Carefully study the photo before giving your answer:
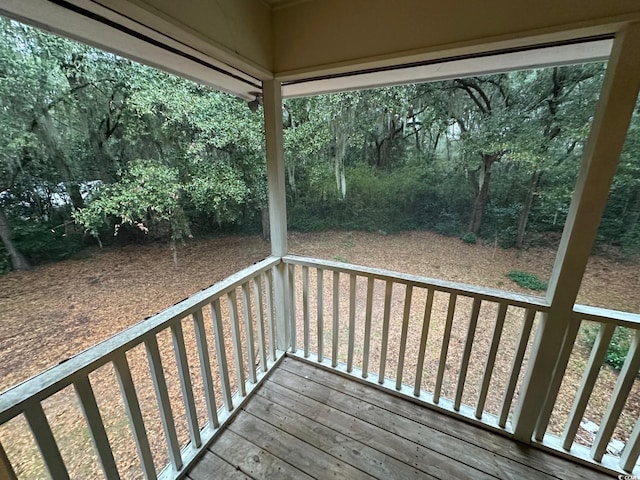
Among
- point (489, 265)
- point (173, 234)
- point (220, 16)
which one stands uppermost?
point (220, 16)

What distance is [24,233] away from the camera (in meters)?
0.84

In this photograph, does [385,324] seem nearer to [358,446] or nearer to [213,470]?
[358,446]

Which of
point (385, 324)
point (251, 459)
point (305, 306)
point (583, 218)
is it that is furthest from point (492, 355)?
point (251, 459)

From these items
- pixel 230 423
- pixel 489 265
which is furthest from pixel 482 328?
pixel 230 423

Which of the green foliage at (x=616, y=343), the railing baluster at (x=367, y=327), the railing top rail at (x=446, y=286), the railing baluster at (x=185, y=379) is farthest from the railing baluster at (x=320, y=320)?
the green foliage at (x=616, y=343)

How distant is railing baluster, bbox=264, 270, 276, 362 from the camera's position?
2.01 meters

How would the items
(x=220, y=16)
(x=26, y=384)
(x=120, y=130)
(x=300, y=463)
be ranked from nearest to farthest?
(x=26, y=384)
(x=120, y=130)
(x=220, y=16)
(x=300, y=463)

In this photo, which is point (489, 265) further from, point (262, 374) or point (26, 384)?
point (26, 384)

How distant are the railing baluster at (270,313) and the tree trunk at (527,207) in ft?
6.57

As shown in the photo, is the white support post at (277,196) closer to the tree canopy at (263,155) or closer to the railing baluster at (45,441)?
the tree canopy at (263,155)

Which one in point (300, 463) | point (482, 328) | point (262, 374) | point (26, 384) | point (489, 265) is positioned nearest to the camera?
point (26, 384)

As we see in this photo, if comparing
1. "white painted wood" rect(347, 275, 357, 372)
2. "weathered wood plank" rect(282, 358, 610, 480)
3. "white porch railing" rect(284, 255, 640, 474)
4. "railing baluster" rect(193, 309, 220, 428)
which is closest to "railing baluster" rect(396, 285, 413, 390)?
"white porch railing" rect(284, 255, 640, 474)

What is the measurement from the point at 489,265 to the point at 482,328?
2.75ft

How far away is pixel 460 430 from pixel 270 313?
1.48m
